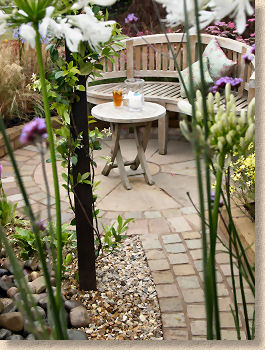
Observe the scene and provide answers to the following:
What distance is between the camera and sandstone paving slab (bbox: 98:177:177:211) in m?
2.86

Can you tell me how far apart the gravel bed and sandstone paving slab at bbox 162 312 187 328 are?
3 centimetres

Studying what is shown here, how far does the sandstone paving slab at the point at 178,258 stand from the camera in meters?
2.14

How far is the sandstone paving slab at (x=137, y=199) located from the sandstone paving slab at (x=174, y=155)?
0.51 m

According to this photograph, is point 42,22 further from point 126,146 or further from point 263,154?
point 126,146

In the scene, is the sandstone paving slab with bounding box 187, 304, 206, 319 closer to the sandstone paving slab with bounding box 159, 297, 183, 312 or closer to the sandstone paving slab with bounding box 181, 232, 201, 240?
the sandstone paving slab with bounding box 159, 297, 183, 312

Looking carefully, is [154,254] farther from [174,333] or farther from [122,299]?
[174,333]

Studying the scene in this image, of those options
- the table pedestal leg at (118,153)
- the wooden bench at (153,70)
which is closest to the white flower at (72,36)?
the table pedestal leg at (118,153)

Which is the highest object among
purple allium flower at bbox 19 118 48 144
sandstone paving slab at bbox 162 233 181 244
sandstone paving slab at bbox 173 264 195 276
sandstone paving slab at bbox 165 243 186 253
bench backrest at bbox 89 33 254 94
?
purple allium flower at bbox 19 118 48 144

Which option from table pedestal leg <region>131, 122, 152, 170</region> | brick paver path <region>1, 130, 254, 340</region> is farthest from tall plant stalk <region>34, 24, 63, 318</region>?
table pedestal leg <region>131, 122, 152, 170</region>

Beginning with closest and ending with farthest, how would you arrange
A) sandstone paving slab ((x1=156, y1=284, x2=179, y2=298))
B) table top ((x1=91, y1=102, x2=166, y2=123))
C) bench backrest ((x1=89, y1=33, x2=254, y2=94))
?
sandstone paving slab ((x1=156, y1=284, x2=179, y2=298)), table top ((x1=91, y1=102, x2=166, y2=123)), bench backrest ((x1=89, y1=33, x2=254, y2=94))

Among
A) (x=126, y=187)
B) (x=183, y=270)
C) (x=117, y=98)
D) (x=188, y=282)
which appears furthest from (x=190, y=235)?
(x=117, y=98)

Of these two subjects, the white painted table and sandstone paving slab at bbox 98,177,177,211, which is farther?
the white painted table

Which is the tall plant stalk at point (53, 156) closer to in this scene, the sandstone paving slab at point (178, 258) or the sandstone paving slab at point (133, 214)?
the sandstone paving slab at point (178, 258)

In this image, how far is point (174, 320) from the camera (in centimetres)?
157
